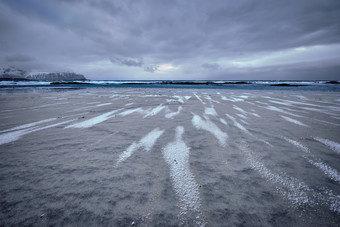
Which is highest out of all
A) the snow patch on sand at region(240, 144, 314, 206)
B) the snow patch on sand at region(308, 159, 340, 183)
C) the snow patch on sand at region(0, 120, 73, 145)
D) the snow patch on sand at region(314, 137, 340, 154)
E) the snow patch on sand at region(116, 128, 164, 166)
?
the snow patch on sand at region(0, 120, 73, 145)

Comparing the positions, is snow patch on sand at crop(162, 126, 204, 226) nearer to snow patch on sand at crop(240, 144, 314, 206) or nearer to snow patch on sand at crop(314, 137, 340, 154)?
snow patch on sand at crop(240, 144, 314, 206)

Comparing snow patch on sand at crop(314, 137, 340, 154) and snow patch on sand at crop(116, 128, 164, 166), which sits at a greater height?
snow patch on sand at crop(116, 128, 164, 166)

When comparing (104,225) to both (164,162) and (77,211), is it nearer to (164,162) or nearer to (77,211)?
(77,211)

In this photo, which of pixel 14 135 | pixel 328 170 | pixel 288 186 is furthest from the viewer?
pixel 14 135

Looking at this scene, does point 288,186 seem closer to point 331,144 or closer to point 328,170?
point 328,170

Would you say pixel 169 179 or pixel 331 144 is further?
pixel 331 144

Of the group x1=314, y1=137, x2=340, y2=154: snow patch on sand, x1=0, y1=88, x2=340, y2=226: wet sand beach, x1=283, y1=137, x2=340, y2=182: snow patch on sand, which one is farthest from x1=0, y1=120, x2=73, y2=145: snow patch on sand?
x1=314, y1=137, x2=340, y2=154: snow patch on sand

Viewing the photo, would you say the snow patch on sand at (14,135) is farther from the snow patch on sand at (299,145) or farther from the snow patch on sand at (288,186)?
the snow patch on sand at (299,145)

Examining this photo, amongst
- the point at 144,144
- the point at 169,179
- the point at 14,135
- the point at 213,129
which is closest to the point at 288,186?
the point at 169,179

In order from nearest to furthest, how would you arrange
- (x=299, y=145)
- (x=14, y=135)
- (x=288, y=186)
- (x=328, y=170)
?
(x=288, y=186) → (x=328, y=170) → (x=299, y=145) → (x=14, y=135)

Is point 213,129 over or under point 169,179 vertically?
over

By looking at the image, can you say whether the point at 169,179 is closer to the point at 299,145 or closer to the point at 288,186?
the point at 288,186

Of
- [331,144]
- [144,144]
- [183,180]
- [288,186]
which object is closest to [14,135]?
[144,144]

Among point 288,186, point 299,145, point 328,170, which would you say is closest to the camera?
point 288,186
